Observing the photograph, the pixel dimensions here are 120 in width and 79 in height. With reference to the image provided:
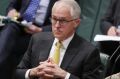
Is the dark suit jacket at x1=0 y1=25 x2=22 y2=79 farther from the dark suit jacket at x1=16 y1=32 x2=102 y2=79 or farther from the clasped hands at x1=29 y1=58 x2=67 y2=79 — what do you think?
the clasped hands at x1=29 y1=58 x2=67 y2=79

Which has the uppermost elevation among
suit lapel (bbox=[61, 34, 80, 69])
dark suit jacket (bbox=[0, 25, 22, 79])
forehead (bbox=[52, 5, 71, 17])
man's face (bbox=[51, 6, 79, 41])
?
forehead (bbox=[52, 5, 71, 17])

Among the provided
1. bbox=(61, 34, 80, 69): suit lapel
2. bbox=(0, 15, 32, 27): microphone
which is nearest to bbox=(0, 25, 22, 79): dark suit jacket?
bbox=(0, 15, 32, 27): microphone

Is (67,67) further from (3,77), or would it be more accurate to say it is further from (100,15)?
(100,15)

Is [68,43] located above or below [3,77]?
above

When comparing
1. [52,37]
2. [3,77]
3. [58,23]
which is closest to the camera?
[58,23]

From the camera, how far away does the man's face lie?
7.98 ft

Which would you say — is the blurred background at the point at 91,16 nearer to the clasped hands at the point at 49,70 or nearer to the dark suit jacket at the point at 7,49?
the dark suit jacket at the point at 7,49

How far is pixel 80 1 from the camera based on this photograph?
3922mm

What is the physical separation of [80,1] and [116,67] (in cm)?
121

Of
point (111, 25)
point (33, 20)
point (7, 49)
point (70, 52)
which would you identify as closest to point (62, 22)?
point (70, 52)

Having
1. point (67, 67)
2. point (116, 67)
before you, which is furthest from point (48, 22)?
point (67, 67)

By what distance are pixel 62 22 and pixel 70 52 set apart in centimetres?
22

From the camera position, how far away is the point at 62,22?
2.46m

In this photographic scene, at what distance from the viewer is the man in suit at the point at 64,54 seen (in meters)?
2.39
